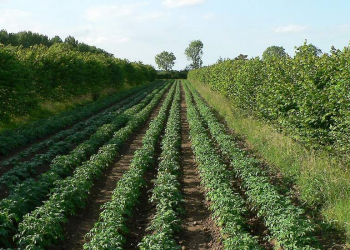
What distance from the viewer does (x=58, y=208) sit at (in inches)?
262

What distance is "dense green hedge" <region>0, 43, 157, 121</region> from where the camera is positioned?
15617 mm

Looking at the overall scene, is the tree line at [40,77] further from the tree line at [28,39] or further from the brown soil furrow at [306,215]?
the tree line at [28,39]

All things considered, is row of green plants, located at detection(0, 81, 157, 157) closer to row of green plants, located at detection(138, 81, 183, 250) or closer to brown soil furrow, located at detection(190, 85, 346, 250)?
row of green plants, located at detection(138, 81, 183, 250)

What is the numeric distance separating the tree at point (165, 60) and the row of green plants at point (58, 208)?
153m

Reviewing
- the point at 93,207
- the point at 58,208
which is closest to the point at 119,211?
the point at 58,208

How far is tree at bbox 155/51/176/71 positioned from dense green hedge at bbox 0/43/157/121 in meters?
128

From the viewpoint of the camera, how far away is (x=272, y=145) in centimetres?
1124

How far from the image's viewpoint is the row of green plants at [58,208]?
18.1 ft

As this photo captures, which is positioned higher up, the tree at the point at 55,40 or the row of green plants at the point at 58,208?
the tree at the point at 55,40

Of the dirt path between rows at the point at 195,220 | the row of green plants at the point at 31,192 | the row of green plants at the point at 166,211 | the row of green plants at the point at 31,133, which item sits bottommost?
the dirt path between rows at the point at 195,220

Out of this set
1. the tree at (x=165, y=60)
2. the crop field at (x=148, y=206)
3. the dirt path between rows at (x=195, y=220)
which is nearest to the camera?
the crop field at (x=148, y=206)

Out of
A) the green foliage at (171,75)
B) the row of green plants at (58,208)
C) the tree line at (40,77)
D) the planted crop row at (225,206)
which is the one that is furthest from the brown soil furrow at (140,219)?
the green foliage at (171,75)

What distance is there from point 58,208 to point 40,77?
15.8 metres

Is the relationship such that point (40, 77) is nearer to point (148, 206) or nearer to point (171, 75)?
point (148, 206)
